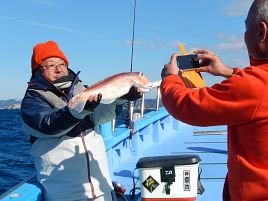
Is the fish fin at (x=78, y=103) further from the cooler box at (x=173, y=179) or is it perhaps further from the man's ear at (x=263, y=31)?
the man's ear at (x=263, y=31)

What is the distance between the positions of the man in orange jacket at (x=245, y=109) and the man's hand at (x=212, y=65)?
0.36 meters

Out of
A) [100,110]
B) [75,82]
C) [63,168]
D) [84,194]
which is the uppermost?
[75,82]

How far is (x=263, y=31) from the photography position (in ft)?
6.26

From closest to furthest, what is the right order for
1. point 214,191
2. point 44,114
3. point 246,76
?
point 246,76 < point 44,114 < point 214,191

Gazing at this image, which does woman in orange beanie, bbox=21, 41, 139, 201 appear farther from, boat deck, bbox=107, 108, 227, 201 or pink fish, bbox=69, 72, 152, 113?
boat deck, bbox=107, 108, 227, 201

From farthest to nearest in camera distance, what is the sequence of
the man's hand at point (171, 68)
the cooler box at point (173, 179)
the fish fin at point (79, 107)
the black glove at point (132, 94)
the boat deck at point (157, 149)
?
the boat deck at point (157, 149), the cooler box at point (173, 179), the black glove at point (132, 94), the fish fin at point (79, 107), the man's hand at point (171, 68)

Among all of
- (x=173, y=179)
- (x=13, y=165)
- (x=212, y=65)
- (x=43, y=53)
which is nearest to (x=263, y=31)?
(x=212, y=65)

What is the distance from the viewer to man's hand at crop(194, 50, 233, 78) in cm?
242

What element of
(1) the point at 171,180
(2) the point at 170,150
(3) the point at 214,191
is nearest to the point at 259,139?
(1) the point at 171,180

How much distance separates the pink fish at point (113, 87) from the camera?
2809mm

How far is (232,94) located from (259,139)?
0.27 m

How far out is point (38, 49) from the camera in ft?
11.2

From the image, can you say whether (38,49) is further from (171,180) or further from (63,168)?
(171,180)

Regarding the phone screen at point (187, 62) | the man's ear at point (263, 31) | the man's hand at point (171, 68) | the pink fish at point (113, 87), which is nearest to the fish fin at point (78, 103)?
the pink fish at point (113, 87)
